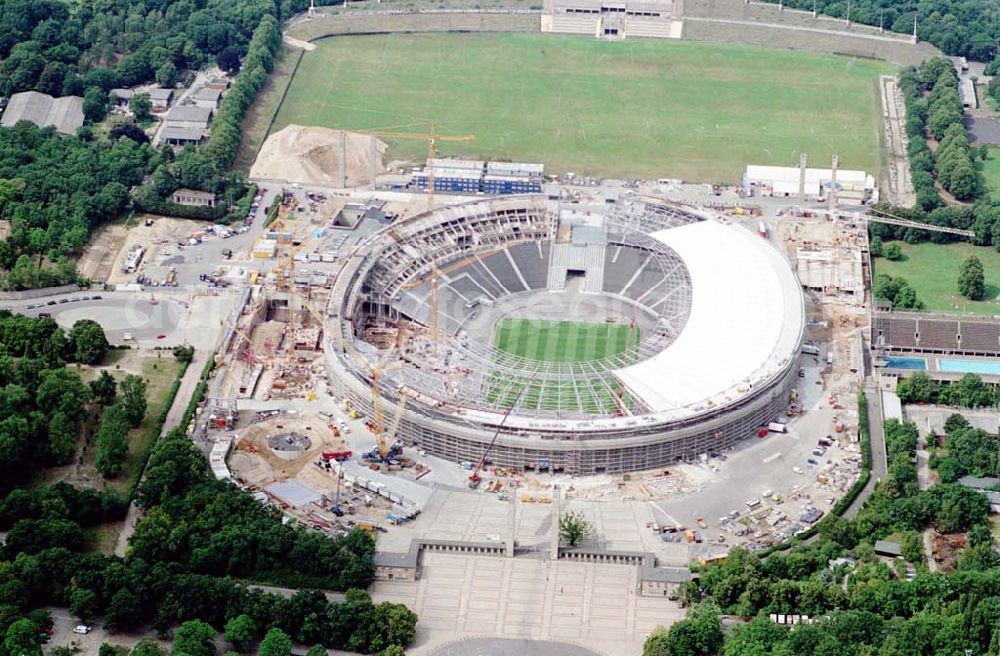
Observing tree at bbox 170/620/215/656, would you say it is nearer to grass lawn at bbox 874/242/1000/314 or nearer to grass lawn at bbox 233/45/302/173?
grass lawn at bbox 874/242/1000/314

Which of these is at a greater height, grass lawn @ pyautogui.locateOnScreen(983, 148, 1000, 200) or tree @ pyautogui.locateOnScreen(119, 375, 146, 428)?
grass lawn @ pyautogui.locateOnScreen(983, 148, 1000, 200)

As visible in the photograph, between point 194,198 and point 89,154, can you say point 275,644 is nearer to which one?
point 194,198

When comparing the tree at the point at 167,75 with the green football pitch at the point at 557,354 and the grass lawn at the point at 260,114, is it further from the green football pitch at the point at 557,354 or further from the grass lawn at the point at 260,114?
the green football pitch at the point at 557,354

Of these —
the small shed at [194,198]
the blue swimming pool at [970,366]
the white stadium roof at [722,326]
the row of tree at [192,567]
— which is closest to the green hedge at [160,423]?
the row of tree at [192,567]

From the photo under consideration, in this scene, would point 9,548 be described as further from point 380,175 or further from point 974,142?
point 974,142

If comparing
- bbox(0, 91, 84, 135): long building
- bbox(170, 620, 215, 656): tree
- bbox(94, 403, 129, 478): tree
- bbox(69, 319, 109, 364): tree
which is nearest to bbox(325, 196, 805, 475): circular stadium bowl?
bbox(94, 403, 129, 478): tree

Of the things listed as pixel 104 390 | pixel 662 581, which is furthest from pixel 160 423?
pixel 662 581
